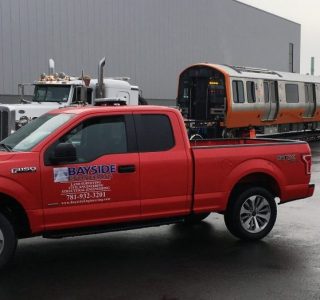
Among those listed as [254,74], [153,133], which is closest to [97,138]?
[153,133]

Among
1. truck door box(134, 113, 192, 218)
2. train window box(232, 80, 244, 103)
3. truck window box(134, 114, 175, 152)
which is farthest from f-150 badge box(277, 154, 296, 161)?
train window box(232, 80, 244, 103)

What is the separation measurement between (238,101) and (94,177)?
15694 mm

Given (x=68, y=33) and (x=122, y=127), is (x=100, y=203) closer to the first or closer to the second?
(x=122, y=127)

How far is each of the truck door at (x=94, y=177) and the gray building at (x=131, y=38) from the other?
18.5m

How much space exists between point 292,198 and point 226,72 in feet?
45.3

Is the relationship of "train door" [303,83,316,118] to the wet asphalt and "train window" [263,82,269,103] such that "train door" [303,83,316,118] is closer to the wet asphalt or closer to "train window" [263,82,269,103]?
"train window" [263,82,269,103]

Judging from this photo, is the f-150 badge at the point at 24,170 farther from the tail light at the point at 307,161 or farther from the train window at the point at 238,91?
the train window at the point at 238,91

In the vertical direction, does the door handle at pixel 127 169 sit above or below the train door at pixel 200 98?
below

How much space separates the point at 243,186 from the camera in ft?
24.0

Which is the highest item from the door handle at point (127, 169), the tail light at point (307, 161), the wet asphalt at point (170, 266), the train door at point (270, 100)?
the train door at point (270, 100)

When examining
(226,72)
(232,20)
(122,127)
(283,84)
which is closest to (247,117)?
(226,72)

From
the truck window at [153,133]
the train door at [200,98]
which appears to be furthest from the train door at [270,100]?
the truck window at [153,133]

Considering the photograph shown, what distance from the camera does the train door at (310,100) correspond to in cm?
2598

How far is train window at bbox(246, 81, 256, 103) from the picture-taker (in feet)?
70.9
